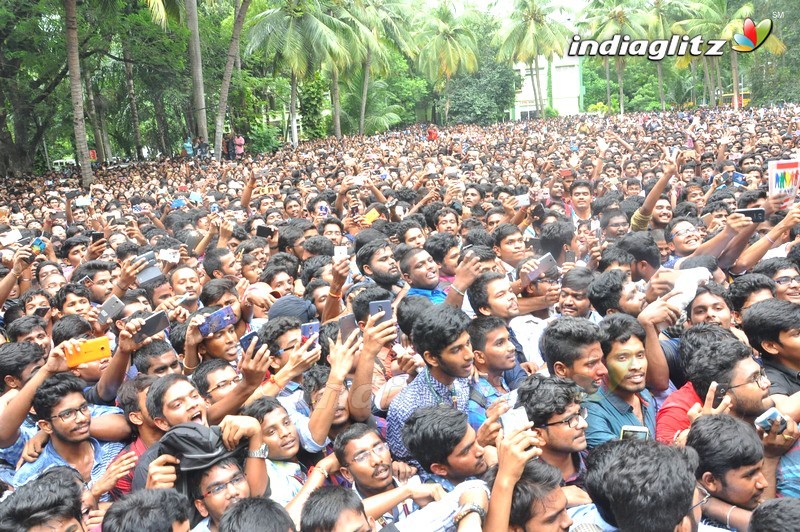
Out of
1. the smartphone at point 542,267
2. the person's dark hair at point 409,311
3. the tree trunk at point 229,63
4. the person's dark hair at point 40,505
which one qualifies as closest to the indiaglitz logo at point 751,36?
the tree trunk at point 229,63

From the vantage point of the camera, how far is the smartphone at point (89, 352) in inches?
132

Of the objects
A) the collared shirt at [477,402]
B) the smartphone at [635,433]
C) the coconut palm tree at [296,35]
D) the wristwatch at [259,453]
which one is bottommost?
the collared shirt at [477,402]

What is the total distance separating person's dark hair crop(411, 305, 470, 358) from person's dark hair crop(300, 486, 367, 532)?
112cm

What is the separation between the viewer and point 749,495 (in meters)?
2.62

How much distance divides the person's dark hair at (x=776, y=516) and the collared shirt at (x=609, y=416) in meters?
0.91

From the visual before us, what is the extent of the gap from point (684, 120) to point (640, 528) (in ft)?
88.9

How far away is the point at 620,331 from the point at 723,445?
0.92 m

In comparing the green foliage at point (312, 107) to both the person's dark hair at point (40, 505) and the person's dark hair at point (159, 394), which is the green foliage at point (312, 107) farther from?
the person's dark hair at point (40, 505)

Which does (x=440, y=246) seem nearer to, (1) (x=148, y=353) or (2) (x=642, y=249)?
(2) (x=642, y=249)

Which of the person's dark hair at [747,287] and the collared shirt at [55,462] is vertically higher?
the person's dark hair at [747,287]

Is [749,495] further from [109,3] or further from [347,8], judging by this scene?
[347,8]

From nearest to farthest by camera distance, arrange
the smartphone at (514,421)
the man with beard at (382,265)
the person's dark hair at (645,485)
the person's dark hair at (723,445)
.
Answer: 1. the person's dark hair at (645,485)
2. the smartphone at (514,421)
3. the person's dark hair at (723,445)
4. the man with beard at (382,265)

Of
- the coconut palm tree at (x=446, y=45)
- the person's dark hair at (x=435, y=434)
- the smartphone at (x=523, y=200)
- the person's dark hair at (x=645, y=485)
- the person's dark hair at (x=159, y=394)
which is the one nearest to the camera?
the person's dark hair at (x=645, y=485)

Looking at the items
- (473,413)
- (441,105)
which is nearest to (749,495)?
(473,413)
